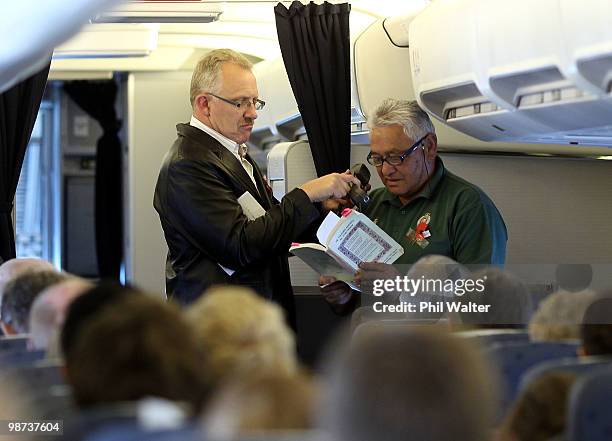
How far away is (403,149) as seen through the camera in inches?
221

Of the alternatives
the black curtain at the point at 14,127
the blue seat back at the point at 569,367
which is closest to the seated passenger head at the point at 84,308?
the blue seat back at the point at 569,367

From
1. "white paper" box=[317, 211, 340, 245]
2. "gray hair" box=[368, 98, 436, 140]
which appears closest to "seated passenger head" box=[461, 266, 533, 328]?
"white paper" box=[317, 211, 340, 245]

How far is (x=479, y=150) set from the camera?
24.3 ft

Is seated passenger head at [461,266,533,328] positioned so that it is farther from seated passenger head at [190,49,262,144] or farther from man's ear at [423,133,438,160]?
seated passenger head at [190,49,262,144]

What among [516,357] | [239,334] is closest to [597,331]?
[516,357]

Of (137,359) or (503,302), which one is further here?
(503,302)

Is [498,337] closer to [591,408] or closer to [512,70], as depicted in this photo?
[591,408]

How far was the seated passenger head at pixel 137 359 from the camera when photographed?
246 centimetres

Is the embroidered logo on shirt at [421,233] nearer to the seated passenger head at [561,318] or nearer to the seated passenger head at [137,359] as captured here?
the seated passenger head at [561,318]

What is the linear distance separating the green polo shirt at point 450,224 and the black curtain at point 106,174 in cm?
871

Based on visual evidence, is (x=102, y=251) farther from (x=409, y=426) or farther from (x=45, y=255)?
(x=409, y=426)

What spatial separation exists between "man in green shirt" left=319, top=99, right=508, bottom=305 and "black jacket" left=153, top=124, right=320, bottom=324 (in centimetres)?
45

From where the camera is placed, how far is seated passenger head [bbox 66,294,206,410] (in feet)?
8.06

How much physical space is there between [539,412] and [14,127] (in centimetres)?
487
